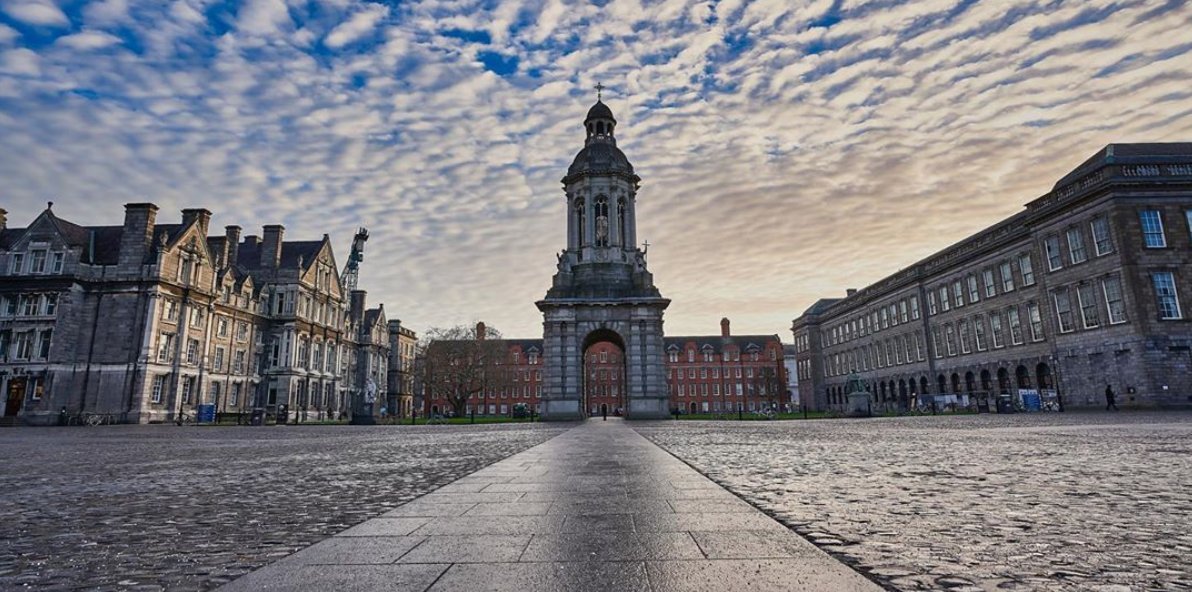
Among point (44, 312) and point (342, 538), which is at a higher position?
point (44, 312)

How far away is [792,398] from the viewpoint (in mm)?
108125

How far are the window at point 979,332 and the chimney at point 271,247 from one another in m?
66.1

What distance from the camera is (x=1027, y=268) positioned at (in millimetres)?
44875

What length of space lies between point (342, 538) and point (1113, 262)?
45631mm

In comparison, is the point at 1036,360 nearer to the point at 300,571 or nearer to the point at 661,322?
the point at 661,322

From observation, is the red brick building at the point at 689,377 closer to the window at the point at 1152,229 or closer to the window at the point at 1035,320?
the window at the point at 1035,320

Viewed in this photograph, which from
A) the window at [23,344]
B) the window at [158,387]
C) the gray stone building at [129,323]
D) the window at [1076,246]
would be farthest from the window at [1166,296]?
the window at [23,344]

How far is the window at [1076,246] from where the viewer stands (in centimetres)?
3819

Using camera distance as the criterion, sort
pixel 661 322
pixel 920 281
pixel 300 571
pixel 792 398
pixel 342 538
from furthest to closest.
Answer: pixel 792 398
pixel 920 281
pixel 661 322
pixel 342 538
pixel 300 571

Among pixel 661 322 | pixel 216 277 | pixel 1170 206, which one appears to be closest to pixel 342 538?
pixel 661 322

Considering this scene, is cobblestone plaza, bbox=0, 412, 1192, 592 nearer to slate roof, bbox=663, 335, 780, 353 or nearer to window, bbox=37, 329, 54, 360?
window, bbox=37, 329, 54, 360

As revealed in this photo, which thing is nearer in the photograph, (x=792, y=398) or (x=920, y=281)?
(x=920, y=281)

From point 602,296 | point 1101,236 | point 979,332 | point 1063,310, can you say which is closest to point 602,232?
point 602,296

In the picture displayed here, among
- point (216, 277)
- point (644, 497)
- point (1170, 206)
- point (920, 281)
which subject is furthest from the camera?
point (920, 281)
